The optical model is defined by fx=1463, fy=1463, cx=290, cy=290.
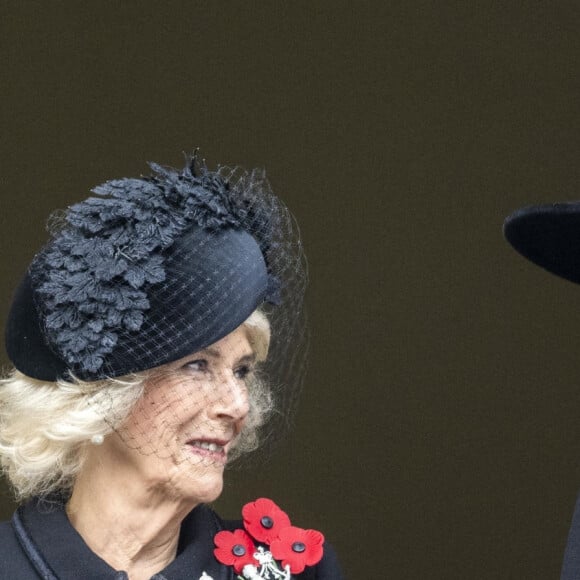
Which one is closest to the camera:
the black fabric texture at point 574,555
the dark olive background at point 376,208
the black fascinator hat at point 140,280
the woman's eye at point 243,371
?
the black fabric texture at point 574,555

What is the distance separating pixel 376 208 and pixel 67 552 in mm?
2059

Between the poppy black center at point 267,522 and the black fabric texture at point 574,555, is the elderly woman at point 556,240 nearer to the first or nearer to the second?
the black fabric texture at point 574,555

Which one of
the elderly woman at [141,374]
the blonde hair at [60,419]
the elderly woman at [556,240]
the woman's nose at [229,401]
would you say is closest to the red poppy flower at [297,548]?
the elderly woman at [141,374]

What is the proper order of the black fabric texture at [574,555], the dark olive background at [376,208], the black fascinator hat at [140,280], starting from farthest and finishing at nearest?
the dark olive background at [376,208], the black fascinator hat at [140,280], the black fabric texture at [574,555]

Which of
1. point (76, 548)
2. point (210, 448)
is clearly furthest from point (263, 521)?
point (76, 548)

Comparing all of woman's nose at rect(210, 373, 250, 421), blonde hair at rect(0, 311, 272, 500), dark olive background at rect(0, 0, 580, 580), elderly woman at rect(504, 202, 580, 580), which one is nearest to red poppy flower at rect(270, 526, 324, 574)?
blonde hair at rect(0, 311, 272, 500)

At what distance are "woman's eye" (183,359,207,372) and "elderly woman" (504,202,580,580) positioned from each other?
2.05ft

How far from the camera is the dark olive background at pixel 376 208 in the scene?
4332 mm

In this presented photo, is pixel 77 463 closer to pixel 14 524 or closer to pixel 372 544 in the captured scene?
pixel 14 524

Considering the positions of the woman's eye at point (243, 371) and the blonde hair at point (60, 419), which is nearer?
the blonde hair at point (60, 419)

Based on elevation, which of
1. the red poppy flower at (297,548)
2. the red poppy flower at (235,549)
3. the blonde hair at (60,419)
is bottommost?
the red poppy flower at (235,549)

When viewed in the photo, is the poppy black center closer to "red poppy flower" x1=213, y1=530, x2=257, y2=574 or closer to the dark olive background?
"red poppy flower" x1=213, y1=530, x2=257, y2=574

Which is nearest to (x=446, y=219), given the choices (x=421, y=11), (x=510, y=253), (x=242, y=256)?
(x=510, y=253)

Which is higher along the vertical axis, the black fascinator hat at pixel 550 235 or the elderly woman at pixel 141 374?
the black fascinator hat at pixel 550 235
